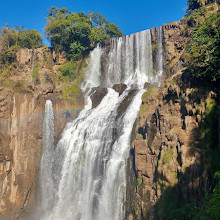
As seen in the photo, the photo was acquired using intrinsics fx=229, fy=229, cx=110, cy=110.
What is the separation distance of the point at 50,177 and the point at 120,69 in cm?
2202

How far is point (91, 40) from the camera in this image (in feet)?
149

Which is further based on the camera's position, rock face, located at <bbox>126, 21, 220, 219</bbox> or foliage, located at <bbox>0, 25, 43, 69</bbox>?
foliage, located at <bbox>0, 25, 43, 69</bbox>

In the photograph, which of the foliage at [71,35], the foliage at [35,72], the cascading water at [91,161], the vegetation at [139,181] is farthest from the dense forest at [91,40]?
the cascading water at [91,161]

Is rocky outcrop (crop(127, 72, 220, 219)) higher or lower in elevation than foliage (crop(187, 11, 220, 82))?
lower

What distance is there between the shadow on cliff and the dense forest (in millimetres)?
197

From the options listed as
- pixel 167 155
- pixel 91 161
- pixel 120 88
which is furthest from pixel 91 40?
pixel 167 155

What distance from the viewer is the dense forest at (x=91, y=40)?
663 inches

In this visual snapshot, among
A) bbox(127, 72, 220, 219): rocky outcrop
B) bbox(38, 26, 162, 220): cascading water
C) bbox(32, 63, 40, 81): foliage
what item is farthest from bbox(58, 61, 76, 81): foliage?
bbox(127, 72, 220, 219): rocky outcrop

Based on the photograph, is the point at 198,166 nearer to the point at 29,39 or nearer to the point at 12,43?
the point at 12,43

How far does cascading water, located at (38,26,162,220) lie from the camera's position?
21766mm

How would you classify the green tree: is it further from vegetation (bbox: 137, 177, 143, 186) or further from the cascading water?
vegetation (bbox: 137, 177, 143, 186)

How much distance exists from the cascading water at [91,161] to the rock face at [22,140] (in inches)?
44.6

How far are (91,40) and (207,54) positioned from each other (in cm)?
3184

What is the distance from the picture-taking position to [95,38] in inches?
1790
